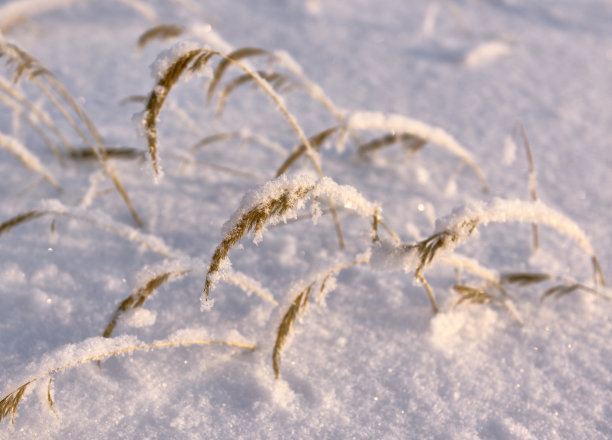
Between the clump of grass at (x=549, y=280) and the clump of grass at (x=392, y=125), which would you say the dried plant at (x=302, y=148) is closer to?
the clump of grass at (x=392, y=125)

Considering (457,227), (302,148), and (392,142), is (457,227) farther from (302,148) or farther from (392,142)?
(392,142)

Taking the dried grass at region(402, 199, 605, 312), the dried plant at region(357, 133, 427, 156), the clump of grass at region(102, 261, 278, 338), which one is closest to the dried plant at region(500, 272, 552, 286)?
the dried grass at region(402, 199, 605, 312)

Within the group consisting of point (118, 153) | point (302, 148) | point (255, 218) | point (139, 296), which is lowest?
point (118, 153)

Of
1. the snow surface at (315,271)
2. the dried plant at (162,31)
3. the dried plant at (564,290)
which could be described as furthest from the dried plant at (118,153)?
the dried plant at (564,290)

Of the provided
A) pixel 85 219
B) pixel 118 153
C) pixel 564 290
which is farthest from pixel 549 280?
pixel 118 153

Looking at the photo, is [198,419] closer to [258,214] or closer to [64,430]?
[64,430]

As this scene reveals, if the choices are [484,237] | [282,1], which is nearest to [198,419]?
[484,237]
